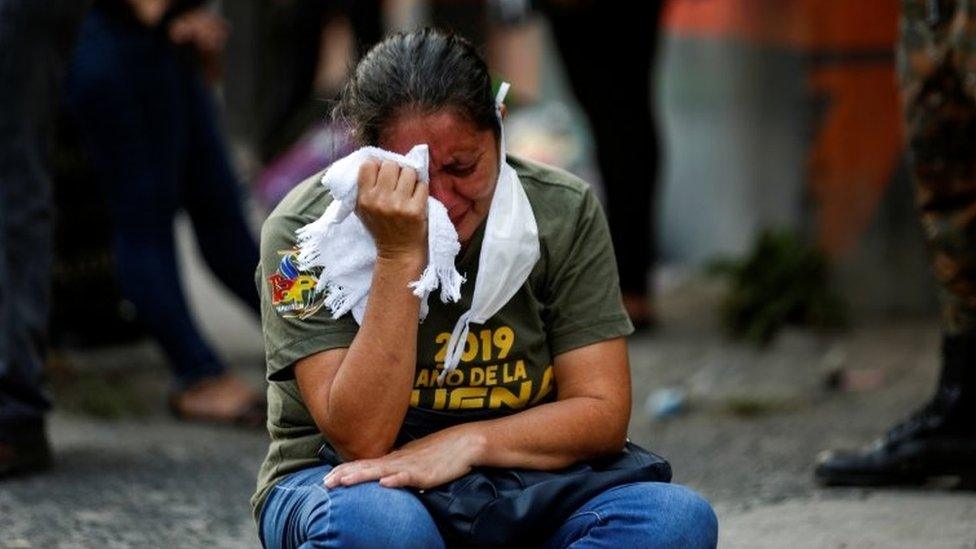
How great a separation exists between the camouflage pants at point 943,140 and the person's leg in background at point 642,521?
120 cm

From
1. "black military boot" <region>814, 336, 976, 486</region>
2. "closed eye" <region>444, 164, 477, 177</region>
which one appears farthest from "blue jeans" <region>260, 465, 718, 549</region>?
"black military boot" <region>814, 336, 976, 486</region>

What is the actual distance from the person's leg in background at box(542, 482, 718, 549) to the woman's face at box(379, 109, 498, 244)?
49 centimetres

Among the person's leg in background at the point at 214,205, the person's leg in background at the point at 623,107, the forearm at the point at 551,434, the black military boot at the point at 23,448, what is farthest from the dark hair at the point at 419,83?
the person's leg in background at the point at 623,107

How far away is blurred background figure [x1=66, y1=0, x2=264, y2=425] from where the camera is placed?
455 cm

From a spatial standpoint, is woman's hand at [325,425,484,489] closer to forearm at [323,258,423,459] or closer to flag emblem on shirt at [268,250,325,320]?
forearm at [323,258,423,459]

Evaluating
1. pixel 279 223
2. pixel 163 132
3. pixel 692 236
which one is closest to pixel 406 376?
pixel 279 223

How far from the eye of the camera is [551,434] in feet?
8.73

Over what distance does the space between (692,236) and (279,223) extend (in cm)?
457

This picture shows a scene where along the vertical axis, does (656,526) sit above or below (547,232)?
below

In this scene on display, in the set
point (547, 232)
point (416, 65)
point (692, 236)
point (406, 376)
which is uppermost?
point (416, 65)

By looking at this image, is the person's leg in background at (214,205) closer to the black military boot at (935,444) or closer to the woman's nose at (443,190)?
the black military boot at (935,444)

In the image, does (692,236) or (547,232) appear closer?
(547,232)

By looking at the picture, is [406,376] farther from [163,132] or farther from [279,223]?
[163,132]

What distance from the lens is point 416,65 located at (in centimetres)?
260
